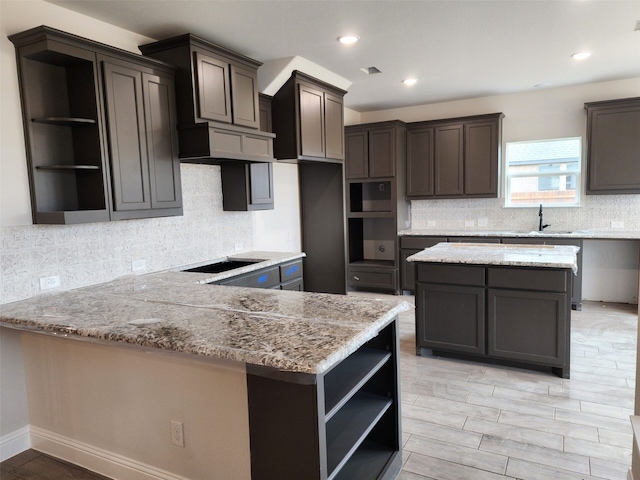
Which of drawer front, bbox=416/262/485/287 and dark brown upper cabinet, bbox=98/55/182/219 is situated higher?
dark brown upper cabinet, bbox=98/55/182/219

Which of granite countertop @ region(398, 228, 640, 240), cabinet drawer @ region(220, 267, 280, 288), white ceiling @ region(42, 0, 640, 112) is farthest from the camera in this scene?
granite countertop @ region(398, 228, 640, 240)

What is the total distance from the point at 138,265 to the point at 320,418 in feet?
7.52

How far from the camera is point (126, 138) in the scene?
9.34ft

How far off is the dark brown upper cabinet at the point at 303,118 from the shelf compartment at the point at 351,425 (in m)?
2.73

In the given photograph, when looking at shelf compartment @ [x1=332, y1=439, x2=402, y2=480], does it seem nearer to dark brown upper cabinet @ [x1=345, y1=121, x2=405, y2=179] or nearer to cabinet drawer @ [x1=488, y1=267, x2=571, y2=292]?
cabinet drawer @ [x1=488, y1=267, x2=571, y2=292]

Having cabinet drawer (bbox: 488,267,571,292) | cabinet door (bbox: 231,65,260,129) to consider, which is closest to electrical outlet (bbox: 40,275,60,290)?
cabinet door (bbox: 231,65,260,129)

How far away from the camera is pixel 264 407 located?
61.1 inches

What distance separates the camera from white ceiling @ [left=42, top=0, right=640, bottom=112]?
294cm

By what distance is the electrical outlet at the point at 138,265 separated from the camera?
10.5 ft

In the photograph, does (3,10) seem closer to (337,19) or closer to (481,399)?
(337,19)

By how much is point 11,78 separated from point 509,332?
371cm

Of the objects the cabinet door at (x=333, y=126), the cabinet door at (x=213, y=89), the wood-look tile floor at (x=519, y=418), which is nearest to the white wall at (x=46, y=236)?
the cabinet door at (x=213, y=89)

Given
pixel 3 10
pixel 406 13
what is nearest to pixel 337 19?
pixel 406 13

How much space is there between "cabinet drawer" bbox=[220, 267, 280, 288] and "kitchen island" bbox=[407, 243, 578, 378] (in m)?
1.23
